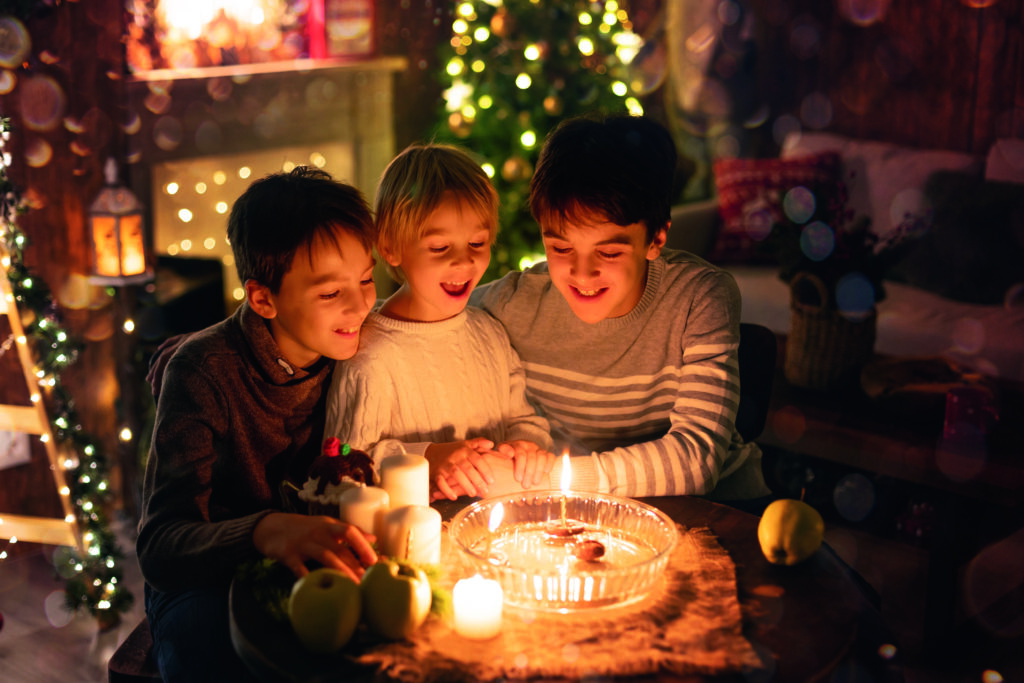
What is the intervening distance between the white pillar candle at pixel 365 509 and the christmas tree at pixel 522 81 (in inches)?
105

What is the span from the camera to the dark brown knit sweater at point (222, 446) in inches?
50.1

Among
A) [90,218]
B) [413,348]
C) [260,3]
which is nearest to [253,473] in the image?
[413,348]

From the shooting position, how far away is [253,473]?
151 centimetres

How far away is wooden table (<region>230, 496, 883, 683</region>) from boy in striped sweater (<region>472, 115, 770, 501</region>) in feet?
0.91

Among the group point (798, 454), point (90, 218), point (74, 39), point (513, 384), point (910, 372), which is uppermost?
point (74, 39)

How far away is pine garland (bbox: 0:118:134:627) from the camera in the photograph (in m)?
2.61

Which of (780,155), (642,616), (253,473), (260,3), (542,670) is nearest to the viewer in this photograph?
(542,670)

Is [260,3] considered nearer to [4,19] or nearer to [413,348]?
[4,19]

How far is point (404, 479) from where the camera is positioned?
1.25 meters

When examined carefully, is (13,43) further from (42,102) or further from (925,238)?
(925,238)

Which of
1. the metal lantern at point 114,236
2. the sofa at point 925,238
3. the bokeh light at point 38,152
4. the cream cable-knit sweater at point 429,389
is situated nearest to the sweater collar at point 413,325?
the cream cable-knit sweater at point 429,389

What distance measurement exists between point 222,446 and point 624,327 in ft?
2.56

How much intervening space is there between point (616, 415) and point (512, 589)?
2.25 feet

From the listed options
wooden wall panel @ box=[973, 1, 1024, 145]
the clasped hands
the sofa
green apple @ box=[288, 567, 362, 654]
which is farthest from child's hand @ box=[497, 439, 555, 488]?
wooden wall panel @ box=[973, 1, 1024, 145]
